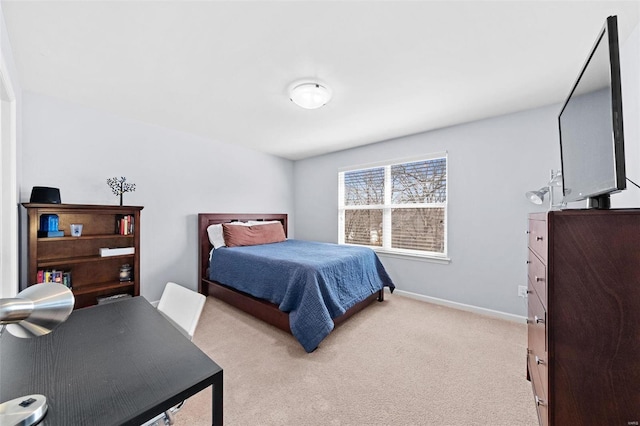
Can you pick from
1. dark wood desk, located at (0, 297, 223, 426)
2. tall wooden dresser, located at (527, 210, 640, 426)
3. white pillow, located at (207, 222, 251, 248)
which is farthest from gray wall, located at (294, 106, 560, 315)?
dark wood desk, located at (0, 297, 223, 426)

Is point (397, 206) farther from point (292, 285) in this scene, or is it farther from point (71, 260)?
point (71, 260)

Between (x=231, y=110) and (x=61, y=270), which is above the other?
(x=231, y=110)

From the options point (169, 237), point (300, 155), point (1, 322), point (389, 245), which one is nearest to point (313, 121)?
point (300, 155)

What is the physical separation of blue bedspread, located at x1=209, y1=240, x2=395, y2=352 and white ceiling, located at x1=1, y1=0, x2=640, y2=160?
5.23 feet

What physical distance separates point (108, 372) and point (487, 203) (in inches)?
133

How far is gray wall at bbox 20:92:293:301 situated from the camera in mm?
2383

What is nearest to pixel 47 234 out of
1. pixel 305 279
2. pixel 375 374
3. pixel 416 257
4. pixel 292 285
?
pixel 292 285

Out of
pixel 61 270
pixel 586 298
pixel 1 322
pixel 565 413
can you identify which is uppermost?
pixel 1 322

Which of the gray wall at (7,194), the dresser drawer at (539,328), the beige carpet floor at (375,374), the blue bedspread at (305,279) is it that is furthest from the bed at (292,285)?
the gray wall at (7,194)

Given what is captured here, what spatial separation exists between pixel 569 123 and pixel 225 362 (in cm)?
270

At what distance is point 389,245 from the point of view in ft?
12.2

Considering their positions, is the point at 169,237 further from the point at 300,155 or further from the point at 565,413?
the point at 565,413

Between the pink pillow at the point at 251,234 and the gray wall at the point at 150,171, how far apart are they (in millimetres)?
493

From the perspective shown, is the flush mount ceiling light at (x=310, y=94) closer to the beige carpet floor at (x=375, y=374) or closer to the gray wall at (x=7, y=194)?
the gray wall at (x=7, y=194)
